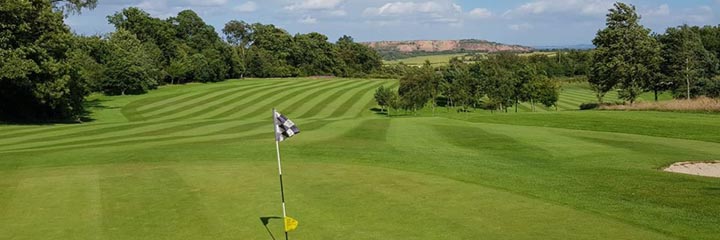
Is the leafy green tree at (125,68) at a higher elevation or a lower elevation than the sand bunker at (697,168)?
higher

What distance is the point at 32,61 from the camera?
34531mm

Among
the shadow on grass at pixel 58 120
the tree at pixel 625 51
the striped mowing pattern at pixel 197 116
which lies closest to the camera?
the striped mowing pattern at pixel 197 116

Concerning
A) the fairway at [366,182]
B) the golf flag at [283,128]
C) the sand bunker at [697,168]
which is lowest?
the sand bunker at [697,168]

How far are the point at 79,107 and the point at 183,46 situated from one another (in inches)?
2421

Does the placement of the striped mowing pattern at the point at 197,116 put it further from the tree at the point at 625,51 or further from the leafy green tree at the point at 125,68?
the tree at the point at 625,51

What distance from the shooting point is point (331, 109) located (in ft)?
209

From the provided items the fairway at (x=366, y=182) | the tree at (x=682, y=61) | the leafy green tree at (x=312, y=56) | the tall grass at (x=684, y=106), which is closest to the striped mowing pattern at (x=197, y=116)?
the fairway at (x=366, y=182)

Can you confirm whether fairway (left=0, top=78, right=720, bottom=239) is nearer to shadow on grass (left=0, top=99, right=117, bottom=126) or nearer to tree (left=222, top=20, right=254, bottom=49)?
shadow on grass (left=0, top=99, right=117, bottom=126)

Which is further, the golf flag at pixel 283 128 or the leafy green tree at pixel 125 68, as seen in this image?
the leafy green tree at pixel 125 68

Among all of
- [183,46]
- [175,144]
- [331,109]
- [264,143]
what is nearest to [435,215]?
[264,143]

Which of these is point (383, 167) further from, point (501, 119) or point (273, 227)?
point (501, 119)

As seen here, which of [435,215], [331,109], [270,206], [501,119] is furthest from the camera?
[331,109]

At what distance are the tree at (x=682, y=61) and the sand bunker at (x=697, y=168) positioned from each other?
1603 inches

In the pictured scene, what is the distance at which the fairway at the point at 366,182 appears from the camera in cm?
1042
